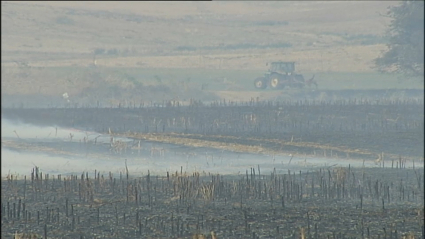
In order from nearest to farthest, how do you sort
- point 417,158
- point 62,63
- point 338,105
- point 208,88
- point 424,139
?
point 417,158 → point 424,139 → point 338,105 → point 208,88 → point 62,63

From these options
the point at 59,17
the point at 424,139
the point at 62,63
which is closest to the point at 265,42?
the point at 59,17

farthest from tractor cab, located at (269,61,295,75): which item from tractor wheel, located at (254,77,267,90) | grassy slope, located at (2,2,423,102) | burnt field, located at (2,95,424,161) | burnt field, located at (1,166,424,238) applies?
burnt field, located at (1,166,424,238)

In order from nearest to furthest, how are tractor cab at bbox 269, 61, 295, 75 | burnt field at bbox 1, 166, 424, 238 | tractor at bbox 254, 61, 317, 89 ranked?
burnt field at bbox 1, 166, 424, 238 < tractor at bbox 254, 61, 317, 89 < tractor cab at bbox 269, 61, 295, 75

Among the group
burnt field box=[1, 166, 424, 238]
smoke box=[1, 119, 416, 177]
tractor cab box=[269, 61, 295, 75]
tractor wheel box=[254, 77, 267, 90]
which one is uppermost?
tractor cab box=[269, 61, 295, 75]

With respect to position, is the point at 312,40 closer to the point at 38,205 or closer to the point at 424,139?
the point at 424,139

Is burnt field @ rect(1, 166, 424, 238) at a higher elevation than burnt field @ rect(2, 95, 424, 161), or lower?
lower

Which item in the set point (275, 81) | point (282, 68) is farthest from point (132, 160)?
point (282, 68)

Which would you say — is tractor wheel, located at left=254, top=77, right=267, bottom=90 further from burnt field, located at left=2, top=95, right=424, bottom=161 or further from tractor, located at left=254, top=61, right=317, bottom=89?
burnt field, located at left=2, top=95, right=424, bottom=161

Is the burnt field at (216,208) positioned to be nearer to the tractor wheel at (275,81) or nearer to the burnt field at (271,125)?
the burnt field at (271,125)
